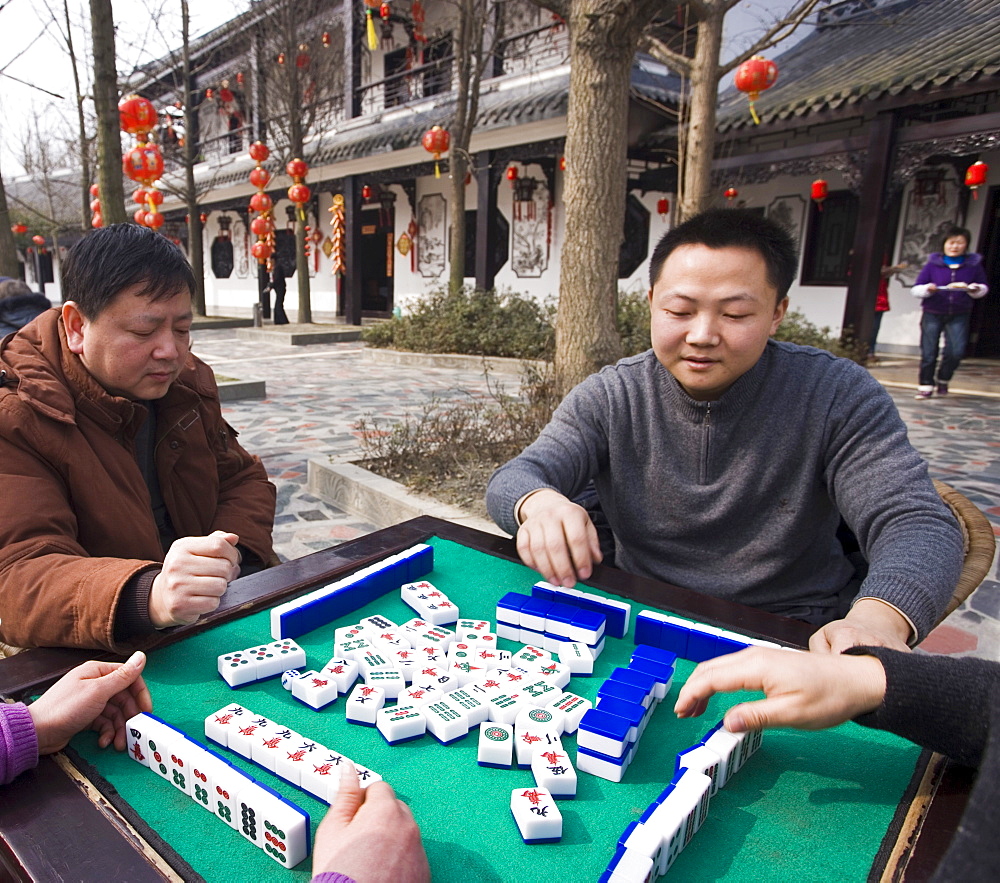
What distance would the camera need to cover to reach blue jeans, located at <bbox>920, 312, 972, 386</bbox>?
791 cm

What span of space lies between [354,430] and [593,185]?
313cm

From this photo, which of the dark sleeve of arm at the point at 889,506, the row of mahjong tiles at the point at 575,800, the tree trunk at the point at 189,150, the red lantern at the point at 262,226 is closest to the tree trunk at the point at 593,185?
the dark sleeve of arm at the point at 889,506

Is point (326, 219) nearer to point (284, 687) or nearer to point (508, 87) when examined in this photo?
point (508, 87)

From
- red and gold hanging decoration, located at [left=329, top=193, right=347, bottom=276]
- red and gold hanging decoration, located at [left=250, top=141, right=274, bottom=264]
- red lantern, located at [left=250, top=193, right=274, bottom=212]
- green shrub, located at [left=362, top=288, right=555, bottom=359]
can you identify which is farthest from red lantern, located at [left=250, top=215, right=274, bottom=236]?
green shrub, located at [left=362, top=288, right=555, bottom=359]

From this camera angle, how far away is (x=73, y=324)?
1742 millimetres

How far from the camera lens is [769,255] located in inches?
73.4

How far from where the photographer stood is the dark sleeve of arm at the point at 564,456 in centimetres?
191

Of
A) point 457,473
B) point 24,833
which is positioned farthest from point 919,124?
point 24,833

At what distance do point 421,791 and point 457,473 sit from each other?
3.82 m

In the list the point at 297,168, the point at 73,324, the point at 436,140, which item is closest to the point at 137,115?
the point at 436,140

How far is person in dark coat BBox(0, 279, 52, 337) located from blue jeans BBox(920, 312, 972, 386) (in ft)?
27.5

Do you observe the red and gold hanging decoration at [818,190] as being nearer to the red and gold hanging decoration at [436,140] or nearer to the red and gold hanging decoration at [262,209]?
the red and gold hanging decoration at [436,140]

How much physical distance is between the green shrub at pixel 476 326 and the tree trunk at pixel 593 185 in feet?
18.8

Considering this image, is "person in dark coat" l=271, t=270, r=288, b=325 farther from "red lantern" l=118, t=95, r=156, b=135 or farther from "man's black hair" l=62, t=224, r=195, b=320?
"man's black hair" l=62, t=224, r=195, b=320
